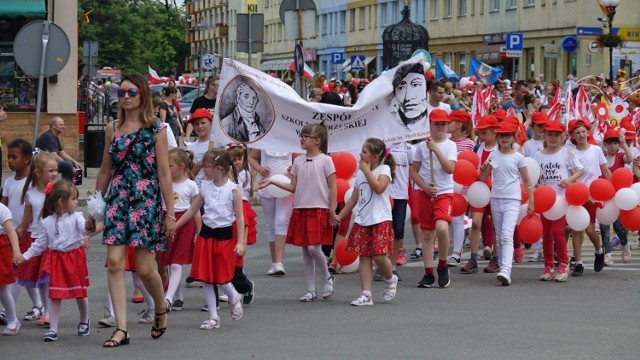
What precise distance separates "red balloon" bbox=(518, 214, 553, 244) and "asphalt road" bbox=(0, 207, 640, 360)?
0.41 m

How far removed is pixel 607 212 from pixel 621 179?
1.39 feet

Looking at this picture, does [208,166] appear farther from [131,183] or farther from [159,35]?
[159,35]

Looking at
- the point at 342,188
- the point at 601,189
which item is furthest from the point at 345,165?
the point at 601,189

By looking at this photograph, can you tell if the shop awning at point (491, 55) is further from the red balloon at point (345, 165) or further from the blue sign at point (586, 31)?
the red balloon at point (345, 165)

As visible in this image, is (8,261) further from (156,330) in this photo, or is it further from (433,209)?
(433,209)

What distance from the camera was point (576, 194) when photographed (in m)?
14.1

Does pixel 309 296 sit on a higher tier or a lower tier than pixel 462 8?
lower

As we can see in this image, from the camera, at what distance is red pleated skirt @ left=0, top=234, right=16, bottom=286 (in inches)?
405

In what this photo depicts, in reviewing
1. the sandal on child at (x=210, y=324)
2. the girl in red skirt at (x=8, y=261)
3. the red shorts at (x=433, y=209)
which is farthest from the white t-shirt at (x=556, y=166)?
the girl in red skirt at (x=8, y=261)

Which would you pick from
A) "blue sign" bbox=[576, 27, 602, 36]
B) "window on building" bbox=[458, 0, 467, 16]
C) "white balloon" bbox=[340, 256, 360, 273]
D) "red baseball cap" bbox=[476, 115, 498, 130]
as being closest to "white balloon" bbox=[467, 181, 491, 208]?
"red baseball cap" bbox=[476, 115, 498, 130]

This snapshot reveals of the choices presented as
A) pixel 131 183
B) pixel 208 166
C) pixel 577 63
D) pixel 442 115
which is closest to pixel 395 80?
pixel 442 115

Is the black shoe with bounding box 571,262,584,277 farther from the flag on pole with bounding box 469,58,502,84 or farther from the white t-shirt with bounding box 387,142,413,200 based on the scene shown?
the flag on pole with bounding box 469,58,502,84

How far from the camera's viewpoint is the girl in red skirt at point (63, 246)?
10125 millimetres

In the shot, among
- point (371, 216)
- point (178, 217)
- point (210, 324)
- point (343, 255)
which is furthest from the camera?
point (343, 255)
